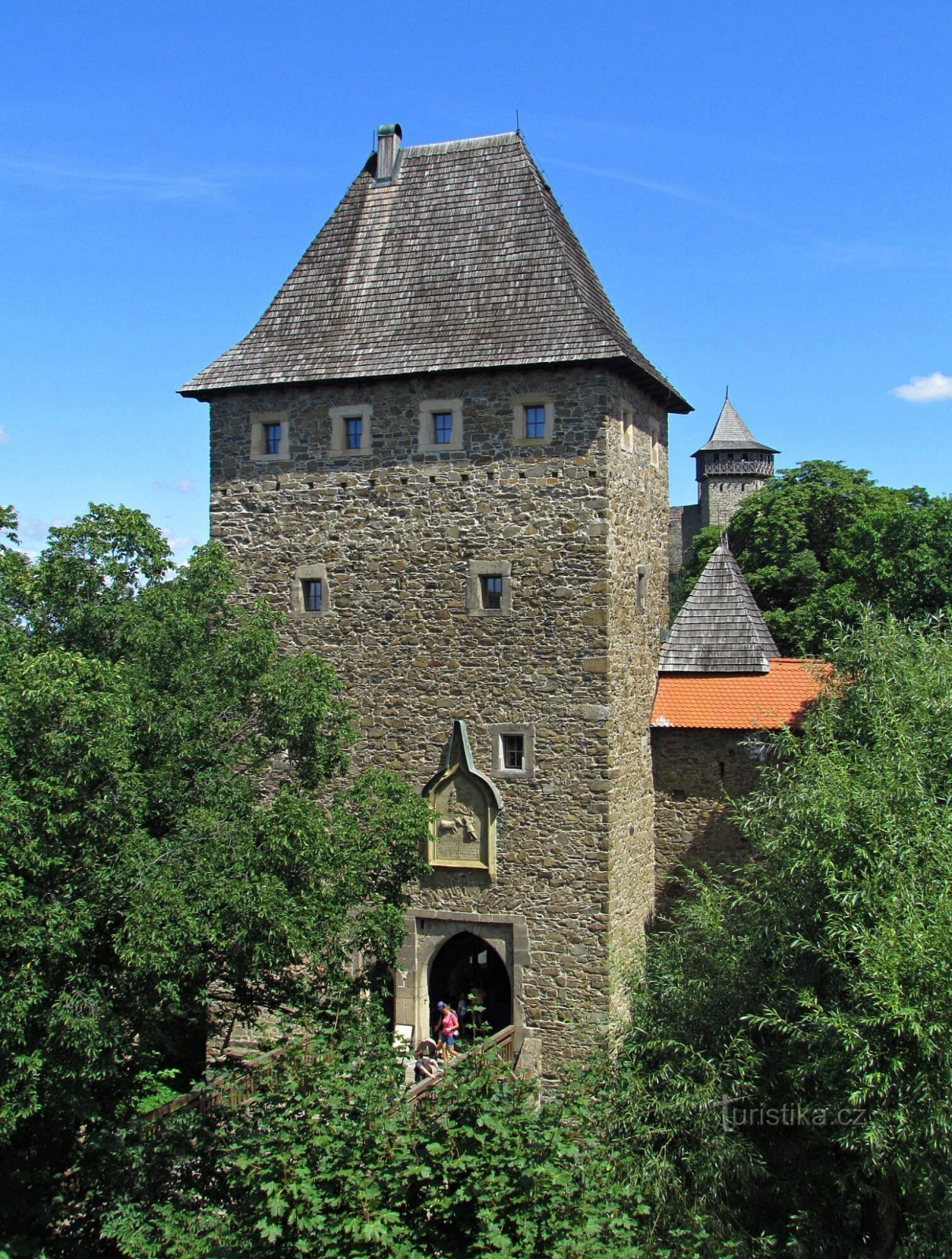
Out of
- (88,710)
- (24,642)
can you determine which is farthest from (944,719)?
(24,642)

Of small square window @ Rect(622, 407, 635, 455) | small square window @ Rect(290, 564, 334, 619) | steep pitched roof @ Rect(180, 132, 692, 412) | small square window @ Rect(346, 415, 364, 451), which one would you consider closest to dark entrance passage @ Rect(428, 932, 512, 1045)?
small square window @ Rect(290, 564, 334, 619)

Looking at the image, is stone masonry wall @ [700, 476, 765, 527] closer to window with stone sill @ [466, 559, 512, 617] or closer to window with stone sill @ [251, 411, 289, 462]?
window with stone sill @ [251, 411, 289, 462]

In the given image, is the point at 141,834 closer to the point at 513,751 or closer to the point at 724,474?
the point at 513,751

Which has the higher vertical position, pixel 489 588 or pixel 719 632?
pixel 489 588

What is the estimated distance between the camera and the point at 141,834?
10.8m

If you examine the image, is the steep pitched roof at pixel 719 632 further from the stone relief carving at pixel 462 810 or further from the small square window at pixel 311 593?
the small square window at pixel 311 593

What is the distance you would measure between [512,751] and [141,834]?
19.8ft

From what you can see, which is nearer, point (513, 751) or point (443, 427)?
point (513, 751)

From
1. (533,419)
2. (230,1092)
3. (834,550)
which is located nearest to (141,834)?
(230,1092)

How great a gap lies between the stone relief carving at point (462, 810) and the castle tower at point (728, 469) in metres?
45.3

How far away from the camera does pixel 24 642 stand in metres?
11.8

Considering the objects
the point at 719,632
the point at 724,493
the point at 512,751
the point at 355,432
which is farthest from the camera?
the point at 724,493

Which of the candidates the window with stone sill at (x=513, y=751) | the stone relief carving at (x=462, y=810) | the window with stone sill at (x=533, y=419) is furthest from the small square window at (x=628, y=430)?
the stone relief carving at (x=462, y=810)

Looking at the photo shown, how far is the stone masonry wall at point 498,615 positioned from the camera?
1538 centimetres
